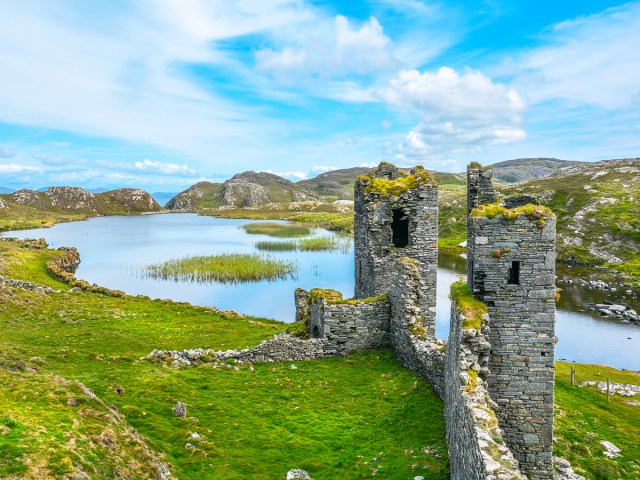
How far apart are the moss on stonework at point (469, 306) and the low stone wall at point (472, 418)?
0.15 m

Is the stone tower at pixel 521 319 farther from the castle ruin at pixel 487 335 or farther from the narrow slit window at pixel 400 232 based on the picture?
the narrow slit window at pixel 400 232

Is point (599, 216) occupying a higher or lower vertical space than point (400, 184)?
lower

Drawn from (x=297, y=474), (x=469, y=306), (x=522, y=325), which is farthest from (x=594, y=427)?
(x=297, y=474)

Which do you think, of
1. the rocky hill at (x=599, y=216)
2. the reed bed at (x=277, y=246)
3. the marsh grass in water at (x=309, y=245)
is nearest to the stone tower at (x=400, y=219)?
the rocky hill at (x=599, y=216)

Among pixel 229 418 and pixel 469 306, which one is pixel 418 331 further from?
pixel 229 418

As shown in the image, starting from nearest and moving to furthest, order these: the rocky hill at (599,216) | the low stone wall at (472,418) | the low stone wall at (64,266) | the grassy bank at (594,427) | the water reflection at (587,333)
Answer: the low stone wall at (472,418), the grassy bank at (594,427), the water reflection at (587,333), the low stone wall at (64,266), the rocky hill at (599,216)

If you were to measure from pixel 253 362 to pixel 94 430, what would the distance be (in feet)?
36.4

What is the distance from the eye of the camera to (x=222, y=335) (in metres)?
32.5

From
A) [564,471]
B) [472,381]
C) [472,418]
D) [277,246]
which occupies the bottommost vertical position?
[564,471]

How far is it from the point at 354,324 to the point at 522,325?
9.16 meters

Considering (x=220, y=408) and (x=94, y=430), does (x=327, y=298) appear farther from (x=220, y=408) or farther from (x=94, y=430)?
(x=94, y=430)

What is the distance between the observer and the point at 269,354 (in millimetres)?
22547

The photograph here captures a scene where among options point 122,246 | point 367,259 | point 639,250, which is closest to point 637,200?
point 639,250

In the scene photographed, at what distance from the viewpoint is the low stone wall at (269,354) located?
874 inches
